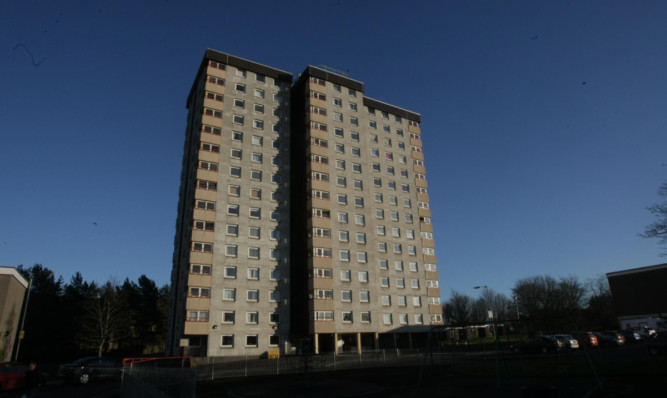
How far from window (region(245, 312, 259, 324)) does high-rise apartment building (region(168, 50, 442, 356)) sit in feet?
0.86

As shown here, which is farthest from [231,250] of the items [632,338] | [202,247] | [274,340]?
[632,338]

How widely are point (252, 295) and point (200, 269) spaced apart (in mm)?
6994

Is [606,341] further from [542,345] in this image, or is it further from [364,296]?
[364,296]

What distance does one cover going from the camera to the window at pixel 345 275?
52.7 metres

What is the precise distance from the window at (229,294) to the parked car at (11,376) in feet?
75.0

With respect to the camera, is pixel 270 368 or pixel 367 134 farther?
pixel 367 134

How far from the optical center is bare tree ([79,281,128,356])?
66.0 m

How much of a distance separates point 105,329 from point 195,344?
30824mm

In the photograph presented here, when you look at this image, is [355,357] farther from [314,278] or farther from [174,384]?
[174,384]

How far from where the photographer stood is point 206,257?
4638cm

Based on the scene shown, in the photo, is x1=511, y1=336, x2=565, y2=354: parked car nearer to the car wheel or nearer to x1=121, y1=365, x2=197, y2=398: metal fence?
x1=121, y1=365, x2=197, y2=398: metal fence

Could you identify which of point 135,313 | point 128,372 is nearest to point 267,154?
point 128,372

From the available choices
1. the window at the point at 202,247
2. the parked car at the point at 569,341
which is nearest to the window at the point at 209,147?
the window at the point at 202,247

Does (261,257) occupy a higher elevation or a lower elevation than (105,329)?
higher
